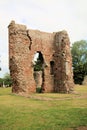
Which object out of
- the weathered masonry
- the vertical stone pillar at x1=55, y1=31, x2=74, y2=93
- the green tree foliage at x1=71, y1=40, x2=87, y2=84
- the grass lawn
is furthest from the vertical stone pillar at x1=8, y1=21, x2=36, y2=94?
the green tree foliage at x1=71, y1=40, x2=87, y2=84

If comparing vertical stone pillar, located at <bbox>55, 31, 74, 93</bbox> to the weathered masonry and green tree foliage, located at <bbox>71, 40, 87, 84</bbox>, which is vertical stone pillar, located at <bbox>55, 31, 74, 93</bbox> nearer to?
the weathered masonry

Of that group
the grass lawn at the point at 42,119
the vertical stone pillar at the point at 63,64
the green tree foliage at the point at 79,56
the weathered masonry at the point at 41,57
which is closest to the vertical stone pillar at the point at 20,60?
the weathered masonry at the point at 41,57

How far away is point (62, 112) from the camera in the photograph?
49.4 feet

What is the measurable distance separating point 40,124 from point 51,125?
54 centimetres

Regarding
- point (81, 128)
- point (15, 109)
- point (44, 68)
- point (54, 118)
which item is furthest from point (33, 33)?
point (81, 128)

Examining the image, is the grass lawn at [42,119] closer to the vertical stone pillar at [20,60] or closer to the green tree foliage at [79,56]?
the vertical stone pillar at [20,60]

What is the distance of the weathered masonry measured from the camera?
26.4m

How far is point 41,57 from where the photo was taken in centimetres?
3050

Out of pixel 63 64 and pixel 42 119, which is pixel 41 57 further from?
Result: pixel 42 119

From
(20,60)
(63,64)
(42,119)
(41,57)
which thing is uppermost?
(41,57)

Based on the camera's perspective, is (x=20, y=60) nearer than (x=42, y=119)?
No

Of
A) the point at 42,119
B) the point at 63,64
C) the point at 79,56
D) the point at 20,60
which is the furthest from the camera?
the point at 79,56

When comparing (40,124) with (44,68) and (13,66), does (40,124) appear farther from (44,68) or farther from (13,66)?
(44,68)

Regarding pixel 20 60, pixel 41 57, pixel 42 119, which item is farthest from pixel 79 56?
pixel 42 119
